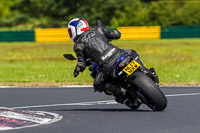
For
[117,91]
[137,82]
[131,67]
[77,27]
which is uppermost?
[77,27]

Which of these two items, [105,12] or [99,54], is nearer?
[99,54]

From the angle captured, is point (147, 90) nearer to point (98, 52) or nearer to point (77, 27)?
point (98, 52)

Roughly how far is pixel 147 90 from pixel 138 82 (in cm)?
19

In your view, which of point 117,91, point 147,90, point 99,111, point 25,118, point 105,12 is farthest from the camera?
point 105,12

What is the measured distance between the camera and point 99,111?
9.40 meters

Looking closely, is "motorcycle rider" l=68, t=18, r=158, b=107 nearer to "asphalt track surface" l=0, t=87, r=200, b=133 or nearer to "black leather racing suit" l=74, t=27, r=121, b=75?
"black leather racing suit" l=74, t=27, r=121, b=75

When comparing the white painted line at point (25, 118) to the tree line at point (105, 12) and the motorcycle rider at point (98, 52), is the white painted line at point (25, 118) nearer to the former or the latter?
the motorcycle rider at point (98, 52)

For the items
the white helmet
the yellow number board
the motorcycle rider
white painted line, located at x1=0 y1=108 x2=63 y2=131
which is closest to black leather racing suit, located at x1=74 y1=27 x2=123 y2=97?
the motorcycle rider

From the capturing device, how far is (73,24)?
29.9 feet

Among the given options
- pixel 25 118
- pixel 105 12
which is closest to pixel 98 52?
pixel 25 118

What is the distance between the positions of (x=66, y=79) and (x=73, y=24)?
24.4 feet

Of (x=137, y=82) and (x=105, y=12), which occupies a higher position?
(x=137, y=82)

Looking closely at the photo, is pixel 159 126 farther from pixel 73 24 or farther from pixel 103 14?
pixel 103 14

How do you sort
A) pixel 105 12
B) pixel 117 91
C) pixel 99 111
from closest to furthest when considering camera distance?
pixel 117 91, pixel 99 111, pixel 105 12
